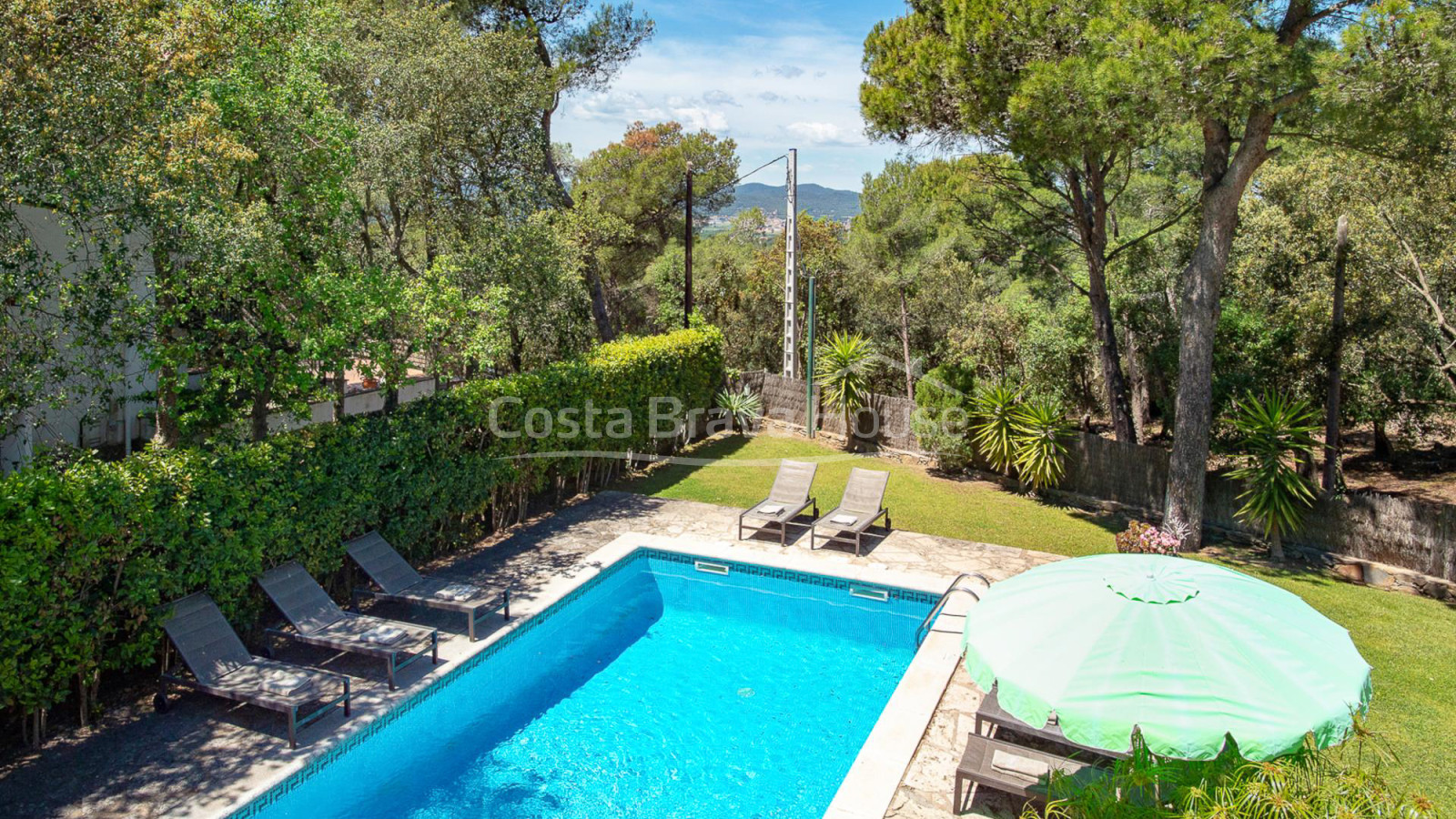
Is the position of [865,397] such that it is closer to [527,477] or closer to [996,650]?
[527,477]

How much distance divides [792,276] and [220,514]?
45.1 feet

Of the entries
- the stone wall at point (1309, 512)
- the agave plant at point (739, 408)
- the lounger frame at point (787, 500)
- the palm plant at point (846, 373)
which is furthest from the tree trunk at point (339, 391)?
the stone wall at point (1309, 512)

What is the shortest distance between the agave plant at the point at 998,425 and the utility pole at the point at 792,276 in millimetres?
5275

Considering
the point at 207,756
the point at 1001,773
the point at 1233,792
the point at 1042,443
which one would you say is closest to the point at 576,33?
the point at 1042,443

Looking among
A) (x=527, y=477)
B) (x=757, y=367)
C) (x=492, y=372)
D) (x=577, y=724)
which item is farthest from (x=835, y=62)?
(x=577, y=724)

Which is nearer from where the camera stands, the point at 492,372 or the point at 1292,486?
the point at 1292,486

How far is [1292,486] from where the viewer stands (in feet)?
39.2

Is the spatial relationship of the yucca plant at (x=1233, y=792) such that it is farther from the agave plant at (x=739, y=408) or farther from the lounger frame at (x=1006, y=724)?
the agave plant at (x=739, y=408)

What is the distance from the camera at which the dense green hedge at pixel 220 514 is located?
22.2ft

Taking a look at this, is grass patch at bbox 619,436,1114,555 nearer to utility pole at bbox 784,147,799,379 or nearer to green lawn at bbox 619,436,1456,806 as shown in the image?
green lawn at bbox 619,436,1456,806

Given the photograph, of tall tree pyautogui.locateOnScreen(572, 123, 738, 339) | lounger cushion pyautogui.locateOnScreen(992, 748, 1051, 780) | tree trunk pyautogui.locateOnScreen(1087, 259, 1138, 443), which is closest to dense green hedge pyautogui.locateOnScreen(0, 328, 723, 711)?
lounger cushion pyautogui.locateOnScreen(992, 748, 1051, 780)

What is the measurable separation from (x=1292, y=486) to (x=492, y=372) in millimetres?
14157

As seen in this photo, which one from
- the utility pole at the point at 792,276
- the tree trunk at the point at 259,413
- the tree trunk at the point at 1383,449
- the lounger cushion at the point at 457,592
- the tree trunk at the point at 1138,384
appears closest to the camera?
the lounger cushion at the point at 457,592

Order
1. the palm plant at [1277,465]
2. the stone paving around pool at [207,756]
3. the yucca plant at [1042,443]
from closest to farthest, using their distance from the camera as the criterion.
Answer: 1. the stone paving around pool at [207,756]
2. the palm plant at [1277,465]
3. the yucca plant at [1042,443]
